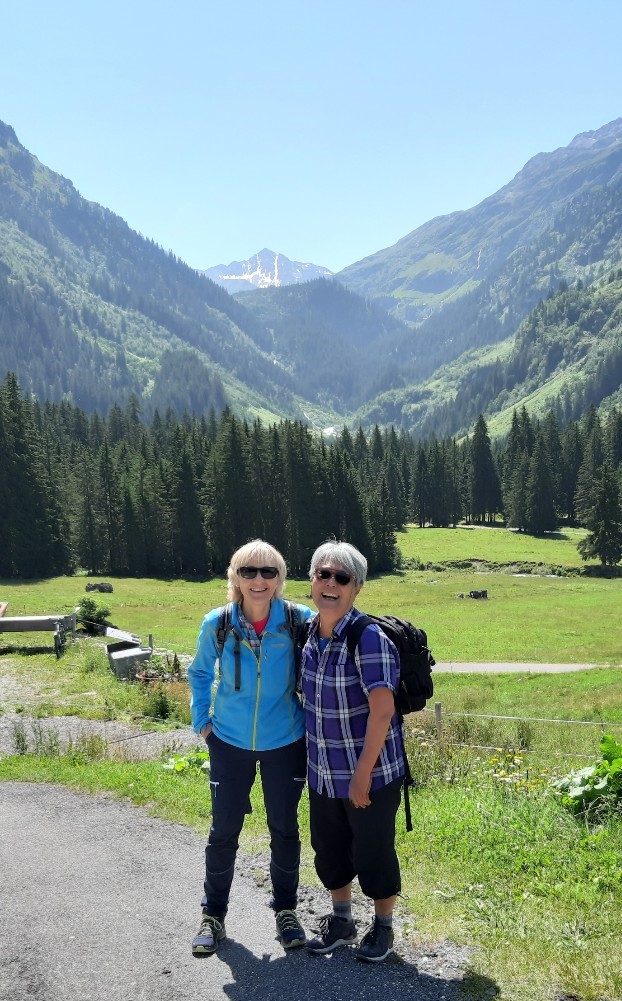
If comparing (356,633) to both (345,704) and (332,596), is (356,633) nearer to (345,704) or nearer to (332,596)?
(332,596)

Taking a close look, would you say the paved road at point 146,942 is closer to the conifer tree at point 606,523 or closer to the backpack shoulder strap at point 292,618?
the backpack shoulder strap at point 292,618

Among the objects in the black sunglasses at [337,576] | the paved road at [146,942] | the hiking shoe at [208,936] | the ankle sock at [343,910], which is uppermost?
the black sunglasses at [337,576]

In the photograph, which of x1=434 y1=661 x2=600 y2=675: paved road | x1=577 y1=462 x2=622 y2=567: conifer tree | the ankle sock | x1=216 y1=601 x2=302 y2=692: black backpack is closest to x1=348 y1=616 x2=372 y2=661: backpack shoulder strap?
x1=216 y1=601 x2=302 y2=692: black backpack

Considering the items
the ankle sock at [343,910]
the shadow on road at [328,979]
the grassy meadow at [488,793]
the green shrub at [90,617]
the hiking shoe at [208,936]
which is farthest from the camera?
the green shrub at [90,617]

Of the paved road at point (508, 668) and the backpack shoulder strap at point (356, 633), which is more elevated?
the backpack shoulder strap at point (356, 633)

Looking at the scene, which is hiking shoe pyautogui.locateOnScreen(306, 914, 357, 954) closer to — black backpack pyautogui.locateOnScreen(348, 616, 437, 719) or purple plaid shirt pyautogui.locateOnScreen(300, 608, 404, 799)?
purple plaid shirt pyautogui.locateOnScreen(300, 608, 404, 799)

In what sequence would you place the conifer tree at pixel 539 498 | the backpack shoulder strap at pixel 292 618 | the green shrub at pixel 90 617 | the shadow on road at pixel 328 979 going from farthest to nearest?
1. the conifer tree at pixel 539 498
2. the green shrub at pixel 90 617
3. the backpack shoulder strap at pixel 292 618
4. the shadow on road at pixel 328 979

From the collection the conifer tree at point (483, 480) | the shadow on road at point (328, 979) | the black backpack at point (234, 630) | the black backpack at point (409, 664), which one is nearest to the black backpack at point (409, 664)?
the black backpack at point (409, 664)

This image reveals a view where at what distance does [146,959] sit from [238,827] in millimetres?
1126

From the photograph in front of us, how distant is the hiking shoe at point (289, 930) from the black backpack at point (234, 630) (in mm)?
1901

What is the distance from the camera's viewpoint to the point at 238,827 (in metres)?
5.63

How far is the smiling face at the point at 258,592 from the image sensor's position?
18.0 feet

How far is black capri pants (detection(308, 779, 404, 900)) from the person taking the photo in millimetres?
5086

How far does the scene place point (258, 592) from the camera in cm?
548
